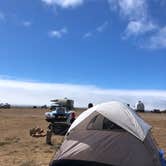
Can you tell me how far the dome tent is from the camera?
1098 centimetres

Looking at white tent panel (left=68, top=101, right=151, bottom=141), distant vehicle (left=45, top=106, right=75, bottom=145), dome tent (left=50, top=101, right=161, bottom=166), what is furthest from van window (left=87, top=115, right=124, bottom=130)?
distant vehicle (left=45, top=106, right=75, bottom=145)

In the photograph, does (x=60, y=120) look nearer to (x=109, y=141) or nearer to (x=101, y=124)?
(x=101, y=124)

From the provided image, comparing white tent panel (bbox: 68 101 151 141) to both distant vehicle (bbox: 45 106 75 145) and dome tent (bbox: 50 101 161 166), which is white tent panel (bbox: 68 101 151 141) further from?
distant vehicle (bbox: 45 106 75 145)

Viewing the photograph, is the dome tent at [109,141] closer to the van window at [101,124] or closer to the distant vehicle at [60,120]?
the van window at [101,124]

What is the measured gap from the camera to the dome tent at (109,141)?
10977mm

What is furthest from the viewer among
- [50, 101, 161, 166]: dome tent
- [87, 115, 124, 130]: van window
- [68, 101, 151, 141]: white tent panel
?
[87, 115, 124, 130]: van window

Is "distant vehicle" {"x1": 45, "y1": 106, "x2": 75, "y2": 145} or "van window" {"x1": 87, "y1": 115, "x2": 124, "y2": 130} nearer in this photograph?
"van window" {"x1": 87, "y1": 115, "x2": 124, "y2": 130}

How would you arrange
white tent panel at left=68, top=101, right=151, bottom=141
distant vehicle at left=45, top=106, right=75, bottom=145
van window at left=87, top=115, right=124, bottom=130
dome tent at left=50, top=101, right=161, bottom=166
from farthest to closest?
distant vehicle at left=45, top=106, right=75, bottom=145 → van window at left=87, top=115, right=124, bottom=130 → white tent panel at left=68, top=101, right=151, bottom=141 → dome tent at left=50, top=101, right=161, bottom=166

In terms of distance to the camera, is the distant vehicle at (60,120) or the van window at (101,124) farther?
the distant vehicle at (60,120)

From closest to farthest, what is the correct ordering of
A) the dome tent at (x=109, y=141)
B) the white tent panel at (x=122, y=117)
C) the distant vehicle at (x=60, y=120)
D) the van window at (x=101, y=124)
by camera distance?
the dome tent at (x=109, y=141) → the white tent panel at (x=122, y=117) → the van window at (x=101, y=124) → the distant vehicle at (x=60, y=120)

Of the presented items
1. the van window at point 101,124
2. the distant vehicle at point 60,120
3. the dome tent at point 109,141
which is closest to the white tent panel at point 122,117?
the dome tent at point 109,141

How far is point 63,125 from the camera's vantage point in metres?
24.7

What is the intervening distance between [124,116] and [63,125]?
1328 cm

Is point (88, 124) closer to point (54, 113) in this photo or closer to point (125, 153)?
point (125, 153)
